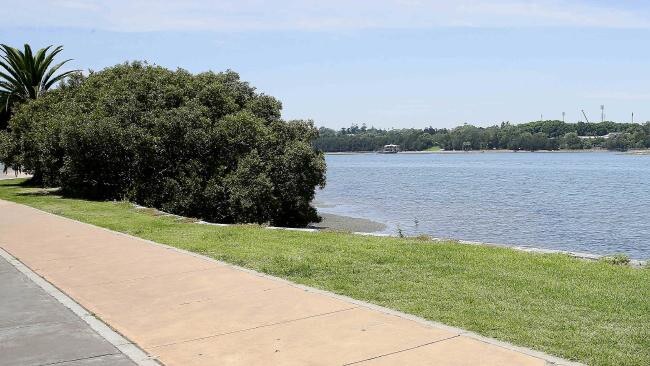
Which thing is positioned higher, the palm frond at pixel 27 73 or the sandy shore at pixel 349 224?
the palm frond at pixel 27 73

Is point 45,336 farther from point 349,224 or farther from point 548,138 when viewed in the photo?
point 548,138

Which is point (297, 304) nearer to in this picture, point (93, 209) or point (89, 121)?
point (93, 209)

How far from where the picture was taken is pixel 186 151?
1064 inches

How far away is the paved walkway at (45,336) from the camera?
595 cm

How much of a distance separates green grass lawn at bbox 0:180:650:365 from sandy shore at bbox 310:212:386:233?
1462 centimetres

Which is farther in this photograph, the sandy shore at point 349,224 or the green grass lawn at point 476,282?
the sandy shore at point 349,224

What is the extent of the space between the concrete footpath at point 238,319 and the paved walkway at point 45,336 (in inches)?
11.0

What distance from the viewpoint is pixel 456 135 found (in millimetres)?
194875

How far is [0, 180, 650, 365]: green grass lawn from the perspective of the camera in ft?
20.9

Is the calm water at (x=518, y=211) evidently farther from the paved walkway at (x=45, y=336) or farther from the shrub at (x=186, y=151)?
the paved walkway at (x=45, y=336)

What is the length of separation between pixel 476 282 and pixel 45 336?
5.36 m

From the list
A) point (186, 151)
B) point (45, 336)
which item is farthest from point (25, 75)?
point (45, 336)

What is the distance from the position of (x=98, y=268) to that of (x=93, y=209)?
38.0 ft

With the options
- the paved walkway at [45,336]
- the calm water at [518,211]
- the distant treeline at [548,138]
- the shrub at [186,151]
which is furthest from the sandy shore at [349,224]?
the distant treeline at [548,138]
